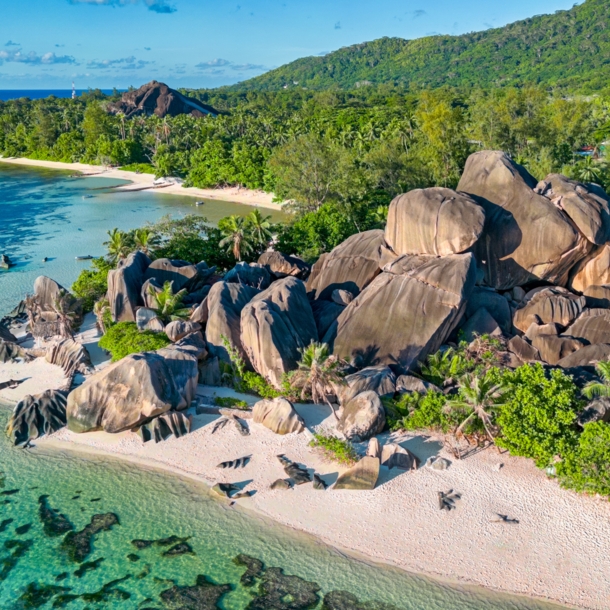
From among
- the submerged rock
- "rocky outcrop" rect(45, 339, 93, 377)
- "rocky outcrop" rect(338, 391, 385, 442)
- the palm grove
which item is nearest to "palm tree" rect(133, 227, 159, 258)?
the palm grove

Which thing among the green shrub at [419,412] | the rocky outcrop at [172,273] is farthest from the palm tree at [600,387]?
the rocky outcrop at [172,273]

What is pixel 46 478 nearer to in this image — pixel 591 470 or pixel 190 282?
pixel 190 282

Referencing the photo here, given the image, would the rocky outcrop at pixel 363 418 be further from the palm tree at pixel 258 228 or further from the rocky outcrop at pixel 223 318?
the palm tree at pixel 258 228

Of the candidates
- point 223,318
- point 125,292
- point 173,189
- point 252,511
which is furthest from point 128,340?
point 173,189

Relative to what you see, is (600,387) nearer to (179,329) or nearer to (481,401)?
(481,401)

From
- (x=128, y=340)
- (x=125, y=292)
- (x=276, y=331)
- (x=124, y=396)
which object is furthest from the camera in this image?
(x=125, y=292)
